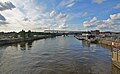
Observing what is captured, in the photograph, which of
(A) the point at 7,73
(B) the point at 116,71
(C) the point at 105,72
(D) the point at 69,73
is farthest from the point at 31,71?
(B) the point at 116,71

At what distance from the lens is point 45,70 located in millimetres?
29531

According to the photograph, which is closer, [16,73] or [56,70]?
[16,73]

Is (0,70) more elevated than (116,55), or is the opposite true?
(116,55)

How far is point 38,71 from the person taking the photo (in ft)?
94.5

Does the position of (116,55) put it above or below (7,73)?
above

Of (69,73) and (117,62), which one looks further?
(117,62)

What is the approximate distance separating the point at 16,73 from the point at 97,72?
45.6 ft

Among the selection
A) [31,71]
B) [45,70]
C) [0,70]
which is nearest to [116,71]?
[45,70]

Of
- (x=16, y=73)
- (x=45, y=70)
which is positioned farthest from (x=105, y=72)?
(x=16, y=73)

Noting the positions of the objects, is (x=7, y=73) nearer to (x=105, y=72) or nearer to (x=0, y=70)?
(x=0, y=70)

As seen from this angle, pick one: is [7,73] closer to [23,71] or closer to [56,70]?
[23,71]

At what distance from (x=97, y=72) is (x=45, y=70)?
30.4 feet

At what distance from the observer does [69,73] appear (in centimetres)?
2747

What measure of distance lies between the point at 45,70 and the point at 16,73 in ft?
16.9
